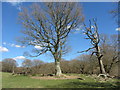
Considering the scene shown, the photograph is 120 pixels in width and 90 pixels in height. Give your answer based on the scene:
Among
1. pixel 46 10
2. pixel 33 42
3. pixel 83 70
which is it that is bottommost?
pixel 83 70

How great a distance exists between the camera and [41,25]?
15.7 metres

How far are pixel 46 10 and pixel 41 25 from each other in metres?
2.50

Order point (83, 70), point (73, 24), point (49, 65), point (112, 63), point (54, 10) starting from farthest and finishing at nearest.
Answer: point (83, 70) → point (49, 65) → point (112, 63) → point (73, 24) → point (54, 10)

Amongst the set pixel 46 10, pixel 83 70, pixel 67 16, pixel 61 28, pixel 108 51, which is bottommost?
pixel 83 70

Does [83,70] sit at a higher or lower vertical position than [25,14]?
lower

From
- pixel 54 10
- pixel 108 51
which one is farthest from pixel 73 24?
pixel 108 51

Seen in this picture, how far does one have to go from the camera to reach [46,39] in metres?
15.7

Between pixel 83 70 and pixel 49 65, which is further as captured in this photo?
pixel 83 70

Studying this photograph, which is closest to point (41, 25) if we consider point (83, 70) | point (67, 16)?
point (67, 16)

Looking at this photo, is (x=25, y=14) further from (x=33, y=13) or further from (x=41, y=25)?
(x=41, y=25)

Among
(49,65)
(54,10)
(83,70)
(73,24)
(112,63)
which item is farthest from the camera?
(83,70)

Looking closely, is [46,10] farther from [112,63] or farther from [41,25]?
[112,63]

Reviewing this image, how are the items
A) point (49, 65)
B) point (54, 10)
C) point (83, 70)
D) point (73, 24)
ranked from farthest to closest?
1. point (83, 70)
2. point (49, 65)
3. point (73, 24)
4. point (54, 10)

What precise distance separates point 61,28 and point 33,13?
4.99m
